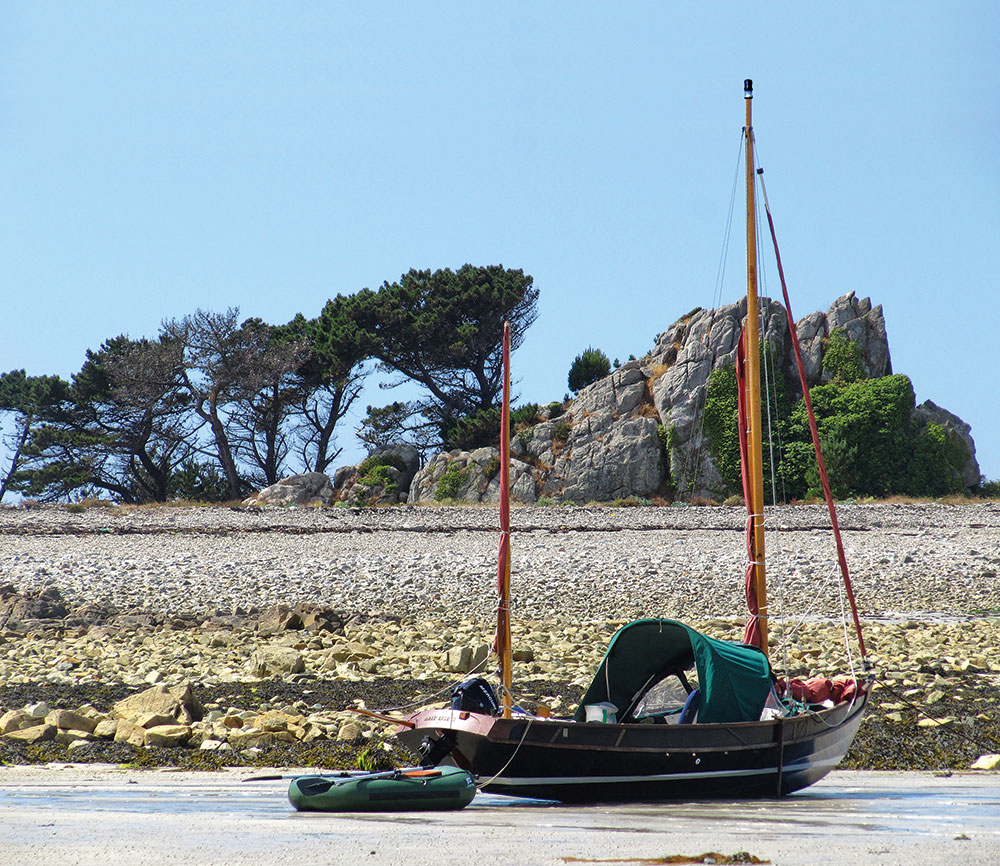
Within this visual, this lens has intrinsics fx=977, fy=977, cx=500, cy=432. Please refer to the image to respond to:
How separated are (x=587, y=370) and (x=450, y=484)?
12.2 m

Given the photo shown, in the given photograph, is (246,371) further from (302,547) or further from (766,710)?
(766,710)

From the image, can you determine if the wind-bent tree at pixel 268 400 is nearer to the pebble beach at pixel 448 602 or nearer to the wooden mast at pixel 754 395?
the pebble beach at pixel 448 602

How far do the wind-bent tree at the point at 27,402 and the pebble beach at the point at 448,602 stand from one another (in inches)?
868

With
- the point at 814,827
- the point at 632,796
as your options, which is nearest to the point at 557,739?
the point at 632,796

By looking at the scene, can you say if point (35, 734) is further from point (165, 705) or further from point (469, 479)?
point (469, 479)

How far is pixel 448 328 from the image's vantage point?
54188mm

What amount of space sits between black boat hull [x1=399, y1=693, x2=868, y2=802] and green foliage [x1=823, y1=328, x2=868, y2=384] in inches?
1471

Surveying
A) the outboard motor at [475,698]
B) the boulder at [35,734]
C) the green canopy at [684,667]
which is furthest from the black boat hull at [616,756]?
the boulder at [35,734]

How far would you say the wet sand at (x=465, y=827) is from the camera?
23.1 ft

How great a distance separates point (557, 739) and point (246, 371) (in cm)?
4611

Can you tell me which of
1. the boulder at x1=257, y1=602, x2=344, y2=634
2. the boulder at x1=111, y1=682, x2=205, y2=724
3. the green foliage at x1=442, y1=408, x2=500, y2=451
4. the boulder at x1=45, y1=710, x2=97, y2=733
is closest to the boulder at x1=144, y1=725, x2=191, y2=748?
the boulder at x1=111, y1=682, x2=205, y2=724

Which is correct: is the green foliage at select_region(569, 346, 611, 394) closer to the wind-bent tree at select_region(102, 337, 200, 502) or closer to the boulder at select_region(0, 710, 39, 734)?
the wind-bent tree at select_region(102, 337, 200, 502)

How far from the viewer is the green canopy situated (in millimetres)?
10008

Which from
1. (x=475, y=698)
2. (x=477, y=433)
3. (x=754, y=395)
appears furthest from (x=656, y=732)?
(x=477, y=433)
